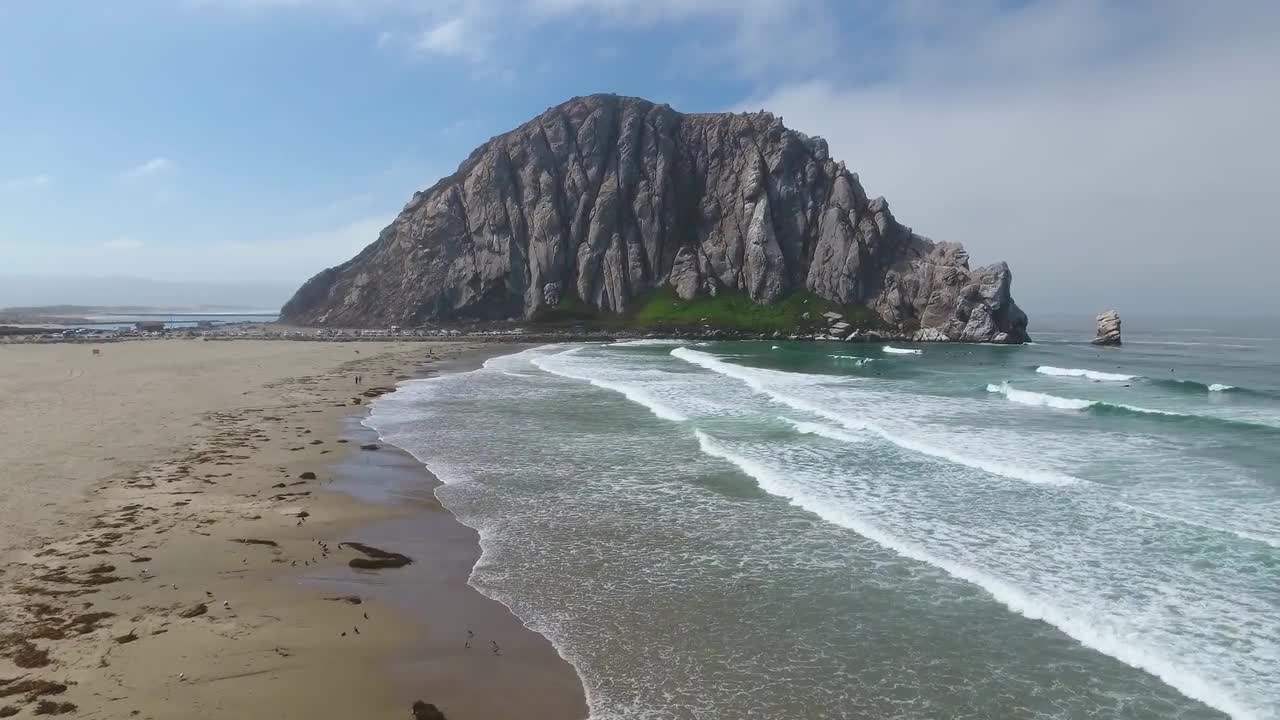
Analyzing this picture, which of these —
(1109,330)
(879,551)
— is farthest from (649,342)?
(879,551)

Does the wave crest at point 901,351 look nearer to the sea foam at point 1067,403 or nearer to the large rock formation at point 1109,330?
the large rock formation at point 1109,330

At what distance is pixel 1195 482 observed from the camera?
73.9 ft

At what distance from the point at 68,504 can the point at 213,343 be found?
78172 millimetres

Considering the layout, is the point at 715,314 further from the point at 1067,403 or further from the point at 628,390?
the point at 1067,403

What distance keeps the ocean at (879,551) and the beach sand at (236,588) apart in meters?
1.12

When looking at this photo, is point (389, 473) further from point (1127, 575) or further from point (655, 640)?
point (1127, 575)

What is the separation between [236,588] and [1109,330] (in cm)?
11461

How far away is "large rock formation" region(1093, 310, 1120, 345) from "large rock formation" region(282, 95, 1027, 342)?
26.5m

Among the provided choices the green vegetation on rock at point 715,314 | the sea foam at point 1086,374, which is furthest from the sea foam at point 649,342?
the sea foam at point 1086,374

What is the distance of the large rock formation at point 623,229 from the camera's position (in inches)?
4897

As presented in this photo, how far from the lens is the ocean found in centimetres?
1023

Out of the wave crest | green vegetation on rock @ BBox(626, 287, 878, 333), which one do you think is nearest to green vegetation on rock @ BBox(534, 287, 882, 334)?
green vegetation on rock @ BBox(626, 287, 878, 333)

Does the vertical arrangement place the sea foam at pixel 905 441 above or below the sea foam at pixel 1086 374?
below

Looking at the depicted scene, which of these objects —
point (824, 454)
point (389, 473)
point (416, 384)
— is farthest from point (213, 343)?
point (824, 454)
